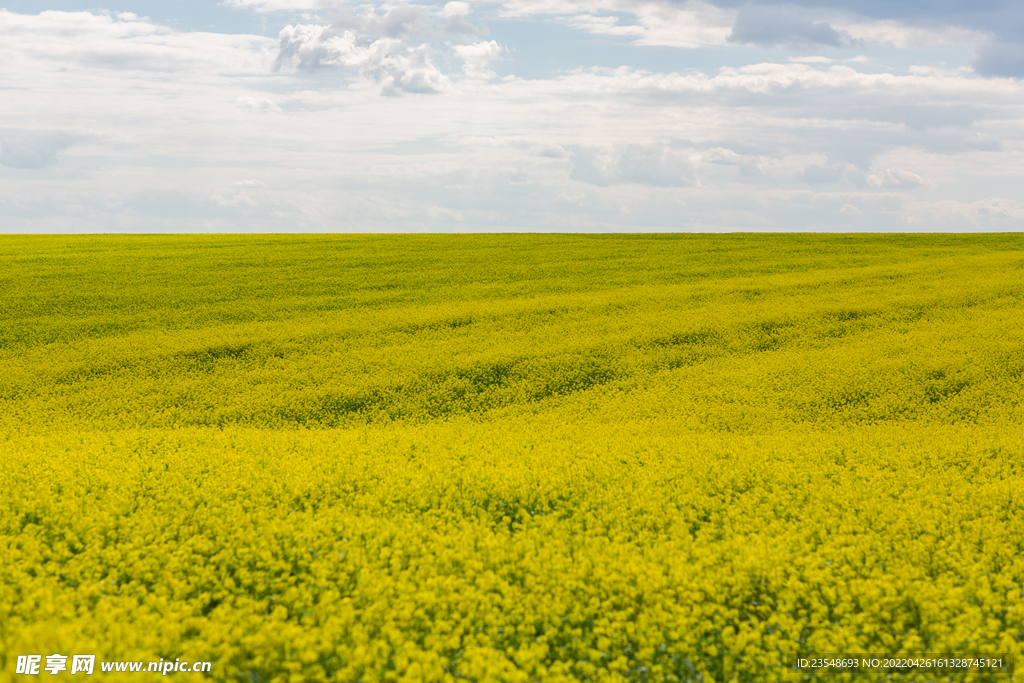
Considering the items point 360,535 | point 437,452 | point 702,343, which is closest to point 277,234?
point 702,343

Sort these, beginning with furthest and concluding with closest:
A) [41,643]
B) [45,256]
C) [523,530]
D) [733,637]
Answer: [45,256]
[523,530]
[733,637]
[41,643]

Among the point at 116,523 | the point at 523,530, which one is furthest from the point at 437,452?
the point at 116,523

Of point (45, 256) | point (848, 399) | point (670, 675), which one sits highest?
point (45, 256)

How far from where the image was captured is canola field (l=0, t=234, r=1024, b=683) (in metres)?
5.94

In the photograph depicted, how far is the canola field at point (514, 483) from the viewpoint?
5.94 meters

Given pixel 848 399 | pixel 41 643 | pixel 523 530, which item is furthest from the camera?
pixel 848 399

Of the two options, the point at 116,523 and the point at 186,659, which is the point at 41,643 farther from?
the point at 116,523

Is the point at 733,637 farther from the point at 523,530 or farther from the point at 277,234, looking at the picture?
the point at 277,234

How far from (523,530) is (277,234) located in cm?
4088

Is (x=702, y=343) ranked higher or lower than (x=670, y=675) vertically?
higher

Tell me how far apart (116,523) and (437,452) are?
186 inches

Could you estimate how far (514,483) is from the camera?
936cm

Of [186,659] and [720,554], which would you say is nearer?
[186,659]

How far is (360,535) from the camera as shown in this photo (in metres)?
7.62
